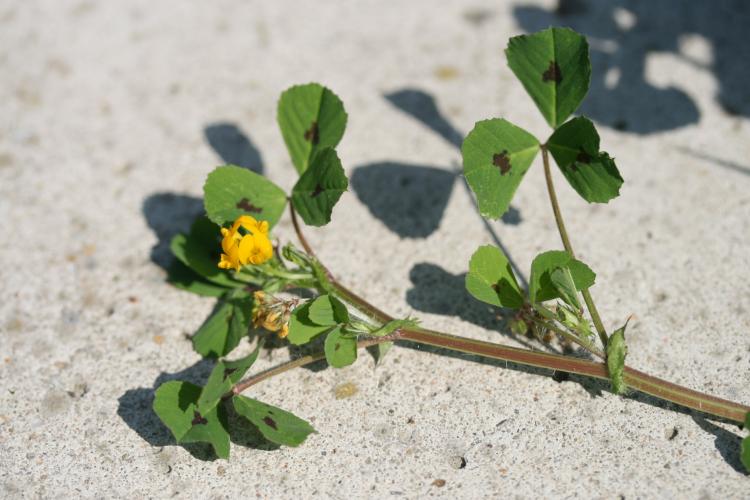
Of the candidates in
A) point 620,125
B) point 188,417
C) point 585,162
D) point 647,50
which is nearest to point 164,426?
point 188,417

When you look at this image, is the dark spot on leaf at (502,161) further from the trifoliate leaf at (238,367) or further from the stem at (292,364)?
the trifoliate leaf at (238,367)

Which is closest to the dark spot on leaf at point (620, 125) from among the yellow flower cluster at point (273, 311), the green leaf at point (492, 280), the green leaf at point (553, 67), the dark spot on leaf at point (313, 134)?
the green leaf at point (553, 67)

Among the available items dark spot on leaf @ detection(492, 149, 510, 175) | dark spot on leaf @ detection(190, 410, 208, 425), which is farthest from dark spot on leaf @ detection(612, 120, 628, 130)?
dark spot on leaf @ detection(190, 410, 208, 425)

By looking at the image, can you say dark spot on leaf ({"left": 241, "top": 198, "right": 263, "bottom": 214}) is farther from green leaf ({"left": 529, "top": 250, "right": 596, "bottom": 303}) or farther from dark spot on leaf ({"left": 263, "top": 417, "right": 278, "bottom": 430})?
green leaf ({"left": 529, "top": 250, "right": 596, "bottom": 303})

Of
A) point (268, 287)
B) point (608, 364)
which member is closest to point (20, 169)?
point (268, 287)

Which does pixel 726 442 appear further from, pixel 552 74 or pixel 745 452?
pixel 552 74

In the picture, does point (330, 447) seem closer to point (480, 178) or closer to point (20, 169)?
point (480, 178)
